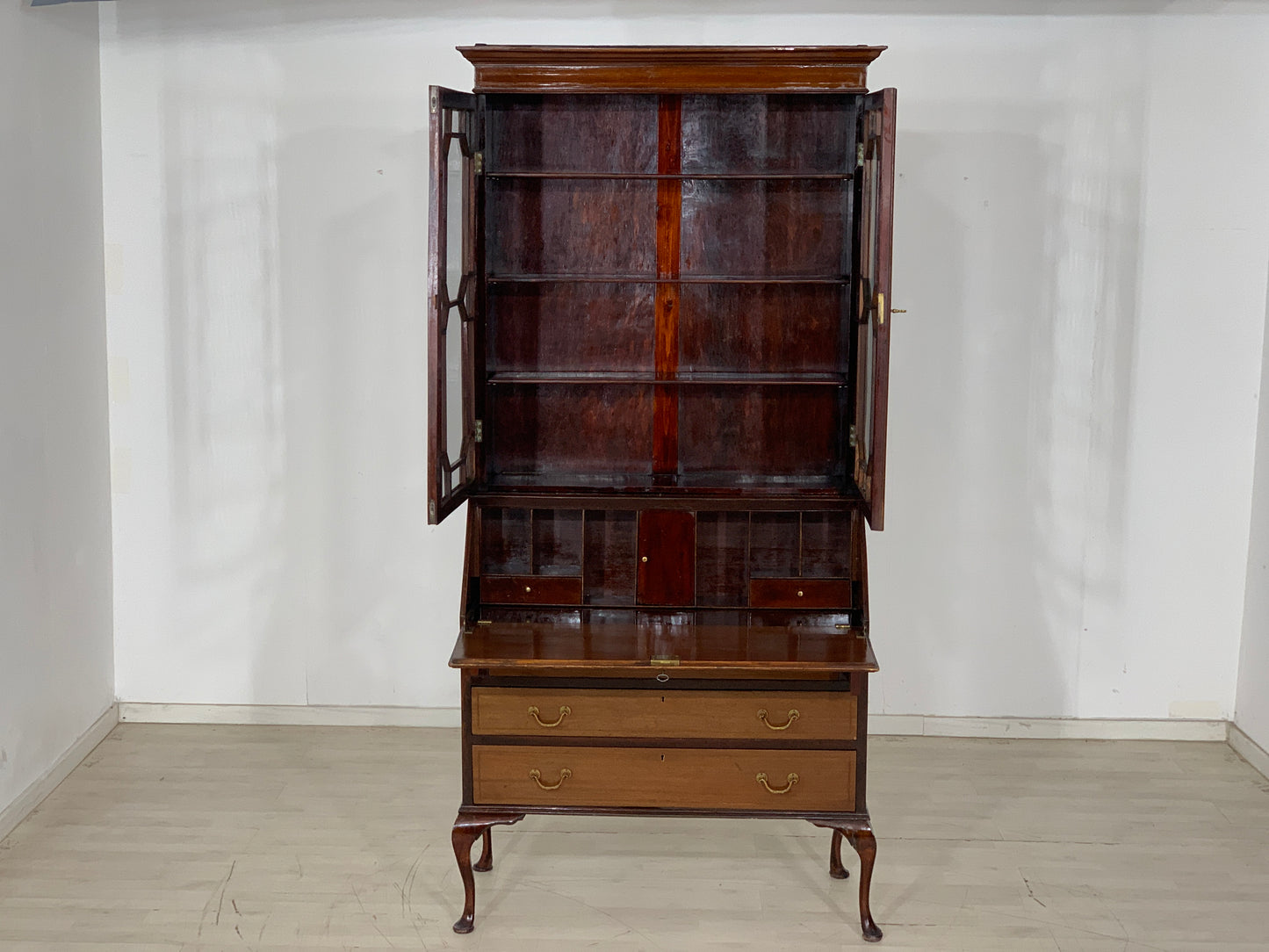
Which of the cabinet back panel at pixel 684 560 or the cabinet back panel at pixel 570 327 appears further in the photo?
the cabinet back panel at pixel 570 327

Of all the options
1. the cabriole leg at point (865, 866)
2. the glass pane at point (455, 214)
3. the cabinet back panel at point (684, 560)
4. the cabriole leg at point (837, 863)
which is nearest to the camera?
the cabriole leg at point (865, 866)

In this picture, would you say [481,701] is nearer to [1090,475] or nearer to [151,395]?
A: [151,395]

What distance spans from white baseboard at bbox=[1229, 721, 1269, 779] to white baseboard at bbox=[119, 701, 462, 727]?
261 centimetres

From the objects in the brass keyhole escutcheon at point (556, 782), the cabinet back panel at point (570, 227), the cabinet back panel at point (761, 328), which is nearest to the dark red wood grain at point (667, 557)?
the cabinet back panel at point (761, 328)

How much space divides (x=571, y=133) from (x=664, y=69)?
1.34ft

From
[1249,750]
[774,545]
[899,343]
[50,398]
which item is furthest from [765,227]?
[1249,750]

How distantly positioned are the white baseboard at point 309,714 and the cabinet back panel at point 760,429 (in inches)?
55.2

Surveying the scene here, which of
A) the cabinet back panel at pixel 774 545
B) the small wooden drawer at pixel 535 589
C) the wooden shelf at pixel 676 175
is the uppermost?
the wooden shelf at pixel 676 175

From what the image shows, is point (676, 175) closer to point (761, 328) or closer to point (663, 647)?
point (761, 328)

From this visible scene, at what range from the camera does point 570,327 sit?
3.56 metres

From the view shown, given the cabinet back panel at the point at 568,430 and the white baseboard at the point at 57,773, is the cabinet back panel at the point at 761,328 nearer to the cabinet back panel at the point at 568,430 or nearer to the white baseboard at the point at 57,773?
the cabinet back panel at the point at 568,430

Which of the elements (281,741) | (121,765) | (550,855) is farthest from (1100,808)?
(121,765)

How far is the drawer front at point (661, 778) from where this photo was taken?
9.86 feet

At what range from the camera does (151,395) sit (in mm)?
4195
